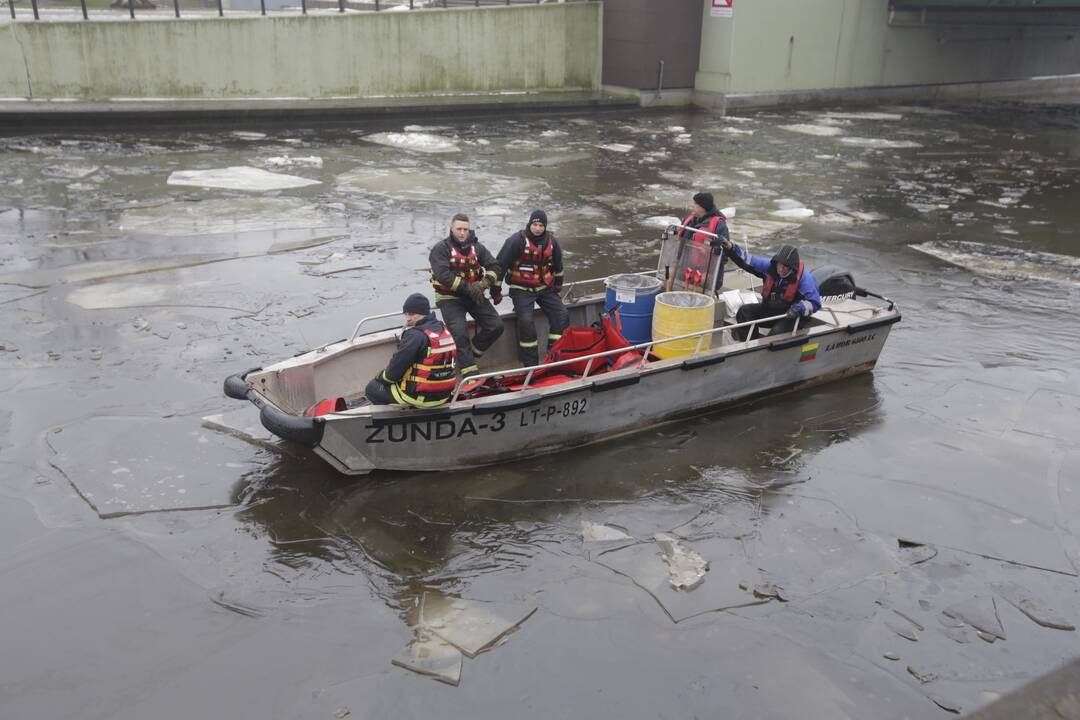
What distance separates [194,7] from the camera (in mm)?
22188

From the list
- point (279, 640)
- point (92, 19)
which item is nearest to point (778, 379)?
point (279, 640)

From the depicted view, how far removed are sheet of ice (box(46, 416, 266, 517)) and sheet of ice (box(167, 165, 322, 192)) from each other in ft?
29.2

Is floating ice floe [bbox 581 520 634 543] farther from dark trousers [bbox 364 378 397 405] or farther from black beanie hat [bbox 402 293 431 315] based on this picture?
black beanie hat [bbox 402 293 431 315]

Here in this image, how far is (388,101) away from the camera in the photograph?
22.1 metres

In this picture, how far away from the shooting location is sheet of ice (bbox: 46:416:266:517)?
6574 millimetres

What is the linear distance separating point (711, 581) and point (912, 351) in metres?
5.20

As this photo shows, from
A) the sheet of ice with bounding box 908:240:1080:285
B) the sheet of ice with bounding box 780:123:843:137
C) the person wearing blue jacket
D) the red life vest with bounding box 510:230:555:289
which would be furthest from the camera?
the sheet of ice with bounding box 780:123:843:137

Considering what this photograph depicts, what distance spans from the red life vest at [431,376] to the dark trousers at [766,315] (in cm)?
334

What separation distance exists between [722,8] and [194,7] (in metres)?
14.2

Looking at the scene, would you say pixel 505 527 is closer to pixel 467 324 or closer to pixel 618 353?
pixel 618 353

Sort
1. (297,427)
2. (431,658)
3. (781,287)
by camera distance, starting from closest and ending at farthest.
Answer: (431,658)
(297,427)
(781,287)

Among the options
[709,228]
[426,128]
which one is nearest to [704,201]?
[709,228]

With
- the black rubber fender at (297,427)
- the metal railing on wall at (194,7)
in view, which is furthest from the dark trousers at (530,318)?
the metal railing on wall at (194,7)

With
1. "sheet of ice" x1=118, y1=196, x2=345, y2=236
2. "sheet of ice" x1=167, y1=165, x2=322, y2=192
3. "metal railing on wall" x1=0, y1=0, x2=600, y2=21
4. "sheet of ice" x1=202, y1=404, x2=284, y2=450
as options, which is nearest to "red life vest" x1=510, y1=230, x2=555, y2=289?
"sheet of ice" x1=202, y1=404, x2=284, y2=450
